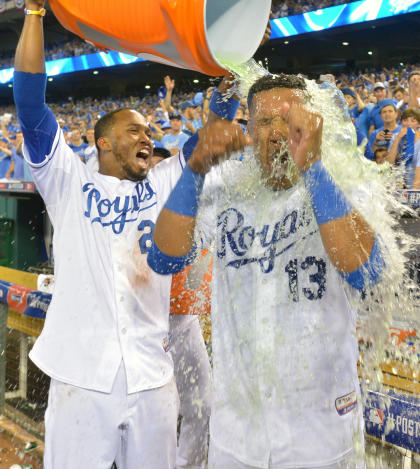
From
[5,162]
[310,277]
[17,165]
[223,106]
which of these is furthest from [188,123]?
[310,277]

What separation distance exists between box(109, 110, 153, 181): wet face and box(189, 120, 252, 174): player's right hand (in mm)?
994

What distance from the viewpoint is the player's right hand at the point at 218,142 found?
1.37 meters

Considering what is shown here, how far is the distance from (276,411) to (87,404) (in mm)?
821

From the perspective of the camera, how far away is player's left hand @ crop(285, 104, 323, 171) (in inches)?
50.1

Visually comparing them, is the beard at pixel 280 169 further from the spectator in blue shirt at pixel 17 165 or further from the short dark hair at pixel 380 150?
the spectator in blue shirt at pixel 17 165

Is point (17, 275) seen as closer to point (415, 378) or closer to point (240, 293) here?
point (240, 293)

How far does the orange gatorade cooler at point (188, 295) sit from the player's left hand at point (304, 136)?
1.69 m

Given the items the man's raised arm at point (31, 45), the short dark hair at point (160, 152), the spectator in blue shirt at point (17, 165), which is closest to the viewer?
the man's raised arm at point (31, 45)

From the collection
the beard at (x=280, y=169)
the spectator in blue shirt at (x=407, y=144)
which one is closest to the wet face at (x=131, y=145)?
the beard at (x=280, y=169)

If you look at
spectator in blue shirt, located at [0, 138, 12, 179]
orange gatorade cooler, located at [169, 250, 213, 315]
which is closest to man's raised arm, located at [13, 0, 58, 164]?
orange gatorade cooler, located at [169, 250, 213, 315]

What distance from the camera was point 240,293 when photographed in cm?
163

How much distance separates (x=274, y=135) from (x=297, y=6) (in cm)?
1762

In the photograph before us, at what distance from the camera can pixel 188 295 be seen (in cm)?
303

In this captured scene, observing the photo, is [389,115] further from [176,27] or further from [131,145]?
[176,27]
